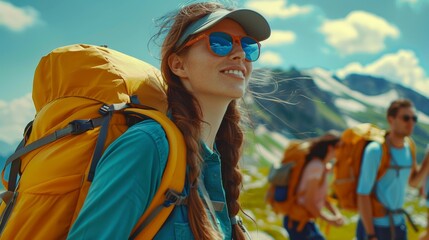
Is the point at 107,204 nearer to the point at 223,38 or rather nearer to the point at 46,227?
the point at 46,227

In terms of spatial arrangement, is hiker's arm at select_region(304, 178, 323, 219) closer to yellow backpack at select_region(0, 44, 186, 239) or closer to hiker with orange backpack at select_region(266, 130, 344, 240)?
hiker with orange backpack at select_region(266, 130, 344, 240)

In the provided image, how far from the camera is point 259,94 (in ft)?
11.6

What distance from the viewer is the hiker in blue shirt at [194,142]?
2.25m

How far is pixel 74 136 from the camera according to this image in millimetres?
2664

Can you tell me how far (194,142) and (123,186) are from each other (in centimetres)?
47

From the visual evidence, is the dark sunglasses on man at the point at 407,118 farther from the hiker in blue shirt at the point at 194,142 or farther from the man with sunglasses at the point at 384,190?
the hiker in blue shirt at the point at 194,142

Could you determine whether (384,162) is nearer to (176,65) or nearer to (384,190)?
(384,190)

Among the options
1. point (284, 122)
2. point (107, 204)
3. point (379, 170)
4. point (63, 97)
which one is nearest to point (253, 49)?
point (284, 122)

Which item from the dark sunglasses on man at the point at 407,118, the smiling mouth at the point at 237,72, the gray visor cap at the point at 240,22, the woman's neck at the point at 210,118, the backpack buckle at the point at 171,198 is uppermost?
the gray visor cap at the point at 240,22

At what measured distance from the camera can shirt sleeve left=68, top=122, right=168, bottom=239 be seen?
7.26 ft

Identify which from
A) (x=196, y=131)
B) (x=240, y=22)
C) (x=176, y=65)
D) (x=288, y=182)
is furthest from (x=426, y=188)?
(x=196, y=131)

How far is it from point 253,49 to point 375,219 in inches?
228

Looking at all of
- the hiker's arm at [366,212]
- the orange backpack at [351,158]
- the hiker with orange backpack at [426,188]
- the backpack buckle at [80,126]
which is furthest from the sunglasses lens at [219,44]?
the hiker with orange backpack at [426,188]

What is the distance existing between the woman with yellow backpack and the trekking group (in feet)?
19.4
